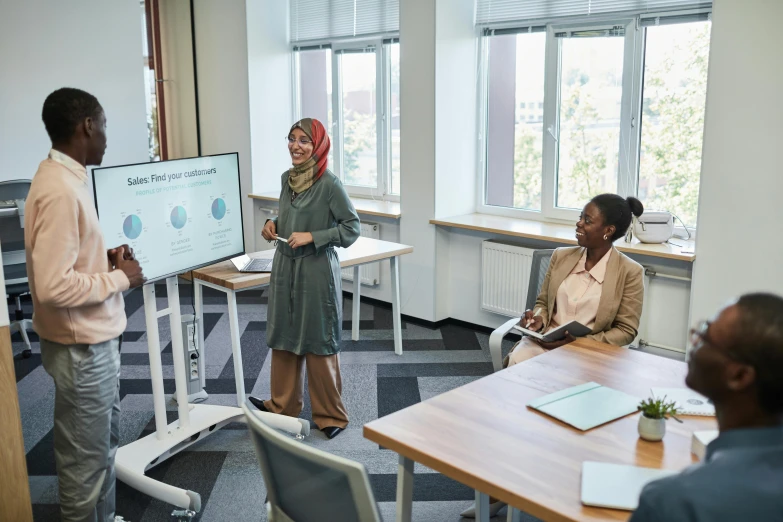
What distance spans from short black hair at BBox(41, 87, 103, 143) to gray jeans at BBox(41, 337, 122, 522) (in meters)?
0.67

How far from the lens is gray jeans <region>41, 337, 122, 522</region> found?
7.94 ft

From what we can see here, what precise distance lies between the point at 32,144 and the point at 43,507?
12.2 ft

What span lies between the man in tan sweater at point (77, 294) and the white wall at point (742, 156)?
280cm

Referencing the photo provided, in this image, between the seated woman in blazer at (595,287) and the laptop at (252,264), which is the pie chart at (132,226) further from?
the seated woman in blazer at (595,287)

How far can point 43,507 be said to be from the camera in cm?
302

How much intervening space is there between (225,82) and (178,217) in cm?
374

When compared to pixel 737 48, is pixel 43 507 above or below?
below

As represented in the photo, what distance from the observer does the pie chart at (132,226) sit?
2.86m

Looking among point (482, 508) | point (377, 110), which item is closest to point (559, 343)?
point (482, 508)

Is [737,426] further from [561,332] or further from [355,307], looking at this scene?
[355,307]

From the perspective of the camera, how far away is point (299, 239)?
336cm

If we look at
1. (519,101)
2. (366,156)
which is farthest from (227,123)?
(519,101)

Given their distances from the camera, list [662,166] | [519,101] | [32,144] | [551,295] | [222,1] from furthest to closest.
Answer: [222,1]
[32,144]
[519,101]
[662,166]
[551,295]

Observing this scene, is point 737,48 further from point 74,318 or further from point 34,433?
point 34,433
